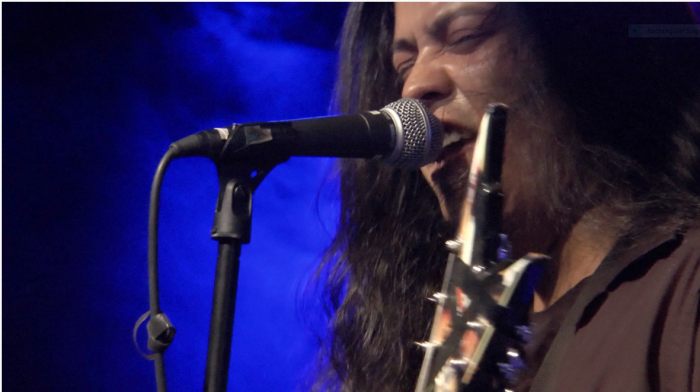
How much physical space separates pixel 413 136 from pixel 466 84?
0.28 metres

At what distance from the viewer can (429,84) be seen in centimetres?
120

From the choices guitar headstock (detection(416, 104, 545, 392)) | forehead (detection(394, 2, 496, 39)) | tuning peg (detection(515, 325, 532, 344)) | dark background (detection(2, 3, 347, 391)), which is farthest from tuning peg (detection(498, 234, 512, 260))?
dark background (detection(2, 3, 347, 391))

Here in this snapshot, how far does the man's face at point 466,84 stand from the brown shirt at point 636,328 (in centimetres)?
30

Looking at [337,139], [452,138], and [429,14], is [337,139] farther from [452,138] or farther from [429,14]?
[429,14]

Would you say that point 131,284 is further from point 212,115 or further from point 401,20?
point 401,20

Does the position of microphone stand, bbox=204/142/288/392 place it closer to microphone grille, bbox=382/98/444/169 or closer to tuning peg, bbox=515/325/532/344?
microphone grille, bbox=382/98/444/169

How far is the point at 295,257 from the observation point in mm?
2092

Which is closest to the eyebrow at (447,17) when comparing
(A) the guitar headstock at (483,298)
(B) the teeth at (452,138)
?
(B) the teeth at (452,138)

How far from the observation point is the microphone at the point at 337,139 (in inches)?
31.9

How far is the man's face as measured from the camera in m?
1.16

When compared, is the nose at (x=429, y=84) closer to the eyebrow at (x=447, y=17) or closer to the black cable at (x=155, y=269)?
the eyebrow at (x=447, y=17)

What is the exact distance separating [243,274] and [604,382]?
4.81 feet

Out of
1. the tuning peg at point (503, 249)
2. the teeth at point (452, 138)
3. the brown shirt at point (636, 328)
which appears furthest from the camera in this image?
the teeth at point (452, 138)

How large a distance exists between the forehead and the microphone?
0.34 meters
